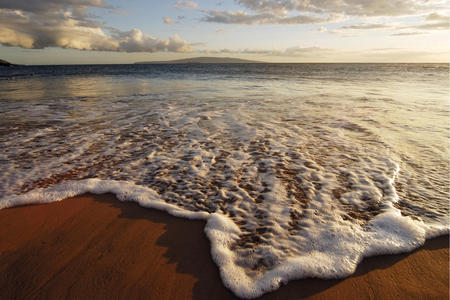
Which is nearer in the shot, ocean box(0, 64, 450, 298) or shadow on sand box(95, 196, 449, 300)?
shadow on sand box(95, 196, 449, 300)

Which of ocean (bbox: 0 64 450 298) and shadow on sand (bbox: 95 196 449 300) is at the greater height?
ocean (bbox: 0 64 450 298)

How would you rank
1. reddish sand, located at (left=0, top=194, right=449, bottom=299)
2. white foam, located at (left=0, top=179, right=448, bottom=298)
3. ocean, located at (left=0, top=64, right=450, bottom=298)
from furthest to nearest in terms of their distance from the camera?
ocean, located at (left=0, top=64, right=450, bottom=298) → white foam, located at (left=0, top=179, right=448, bottom=298) → reddish sand, located at (left=0, top=194, right=449, bottom=299)

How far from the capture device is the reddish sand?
2188 mm

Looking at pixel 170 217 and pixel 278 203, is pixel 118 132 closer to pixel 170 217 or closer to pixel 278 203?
pixel 170 217

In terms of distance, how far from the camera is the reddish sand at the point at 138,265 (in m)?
2.19

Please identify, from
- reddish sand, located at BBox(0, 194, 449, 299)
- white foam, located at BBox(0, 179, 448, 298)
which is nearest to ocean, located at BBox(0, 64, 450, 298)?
white foam, located at BBox(0, 179, 448, 298)

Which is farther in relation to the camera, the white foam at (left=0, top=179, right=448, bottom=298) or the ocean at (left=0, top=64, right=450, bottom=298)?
the ocean at (left=0, top=64, right=450, bottom=298)

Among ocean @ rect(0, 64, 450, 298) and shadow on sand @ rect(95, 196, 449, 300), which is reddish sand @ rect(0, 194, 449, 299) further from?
ocean @ rect(0, 64, 450, 298)

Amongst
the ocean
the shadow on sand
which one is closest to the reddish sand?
the shadow on sand

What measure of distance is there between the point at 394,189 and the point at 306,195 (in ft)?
4.52

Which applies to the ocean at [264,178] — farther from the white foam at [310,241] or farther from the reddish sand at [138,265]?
the reddish sand at [138,265]

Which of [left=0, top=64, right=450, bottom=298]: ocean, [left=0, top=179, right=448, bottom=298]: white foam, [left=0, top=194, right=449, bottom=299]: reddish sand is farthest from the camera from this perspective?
[left=0, top=64, right=450, bottom=298]: ocean

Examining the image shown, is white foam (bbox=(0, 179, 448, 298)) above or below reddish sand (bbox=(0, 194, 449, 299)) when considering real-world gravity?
above

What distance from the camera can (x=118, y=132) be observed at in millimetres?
6723
